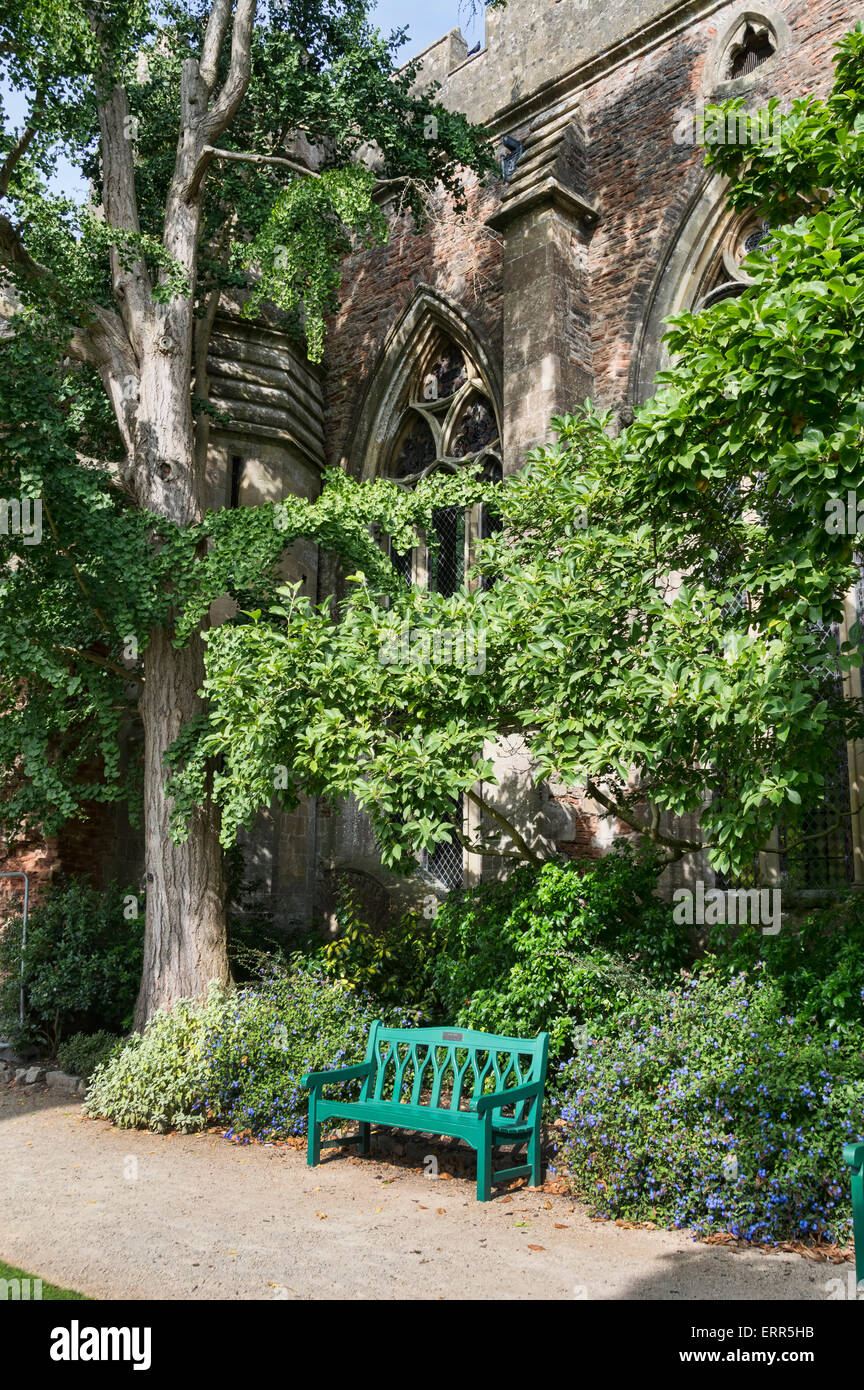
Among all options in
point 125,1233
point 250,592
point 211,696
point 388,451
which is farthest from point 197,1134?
point 388,451

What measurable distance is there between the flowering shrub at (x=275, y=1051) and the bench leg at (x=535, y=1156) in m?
1.63

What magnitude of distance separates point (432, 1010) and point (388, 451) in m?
6.58

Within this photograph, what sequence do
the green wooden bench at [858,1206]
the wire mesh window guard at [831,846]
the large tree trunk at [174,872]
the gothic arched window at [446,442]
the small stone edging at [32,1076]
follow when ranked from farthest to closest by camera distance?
the gothic arched window at [446,442] < the small stone edging at [32,1076] < the large tree trunk at [174,872] < the wire mesh window guard at [831,846] < the green wooden bench at [858,1206]

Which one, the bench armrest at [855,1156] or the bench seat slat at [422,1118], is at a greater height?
the bench armrest at [855,1156]

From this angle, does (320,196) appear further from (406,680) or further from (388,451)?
(406,680)

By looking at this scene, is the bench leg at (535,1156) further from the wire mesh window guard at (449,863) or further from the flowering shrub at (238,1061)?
the wire mesh window guard at (449,863)

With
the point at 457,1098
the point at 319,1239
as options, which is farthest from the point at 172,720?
the point at 319,1239

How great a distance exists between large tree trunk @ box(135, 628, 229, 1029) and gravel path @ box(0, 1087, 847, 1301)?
163 centimetres

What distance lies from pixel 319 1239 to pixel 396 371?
9857 millimetres

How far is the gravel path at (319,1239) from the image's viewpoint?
437cm

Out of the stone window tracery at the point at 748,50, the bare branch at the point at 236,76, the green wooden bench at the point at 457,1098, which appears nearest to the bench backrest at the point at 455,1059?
the green wooden bench at the point at 457,1098

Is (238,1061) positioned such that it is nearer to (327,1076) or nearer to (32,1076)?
(327,1076)

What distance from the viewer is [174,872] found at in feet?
28.1

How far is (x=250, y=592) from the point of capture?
9.30m
